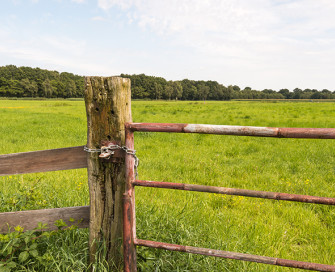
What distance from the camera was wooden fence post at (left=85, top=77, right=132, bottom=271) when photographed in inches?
84.6

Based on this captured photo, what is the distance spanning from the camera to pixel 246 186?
580cm

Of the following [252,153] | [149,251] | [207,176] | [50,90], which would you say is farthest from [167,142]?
[50,90]

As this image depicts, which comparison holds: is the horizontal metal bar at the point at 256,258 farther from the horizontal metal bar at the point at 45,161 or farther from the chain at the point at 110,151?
the horizontal metal bar at the point at 45,161

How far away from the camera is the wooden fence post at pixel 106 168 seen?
215 centimetres

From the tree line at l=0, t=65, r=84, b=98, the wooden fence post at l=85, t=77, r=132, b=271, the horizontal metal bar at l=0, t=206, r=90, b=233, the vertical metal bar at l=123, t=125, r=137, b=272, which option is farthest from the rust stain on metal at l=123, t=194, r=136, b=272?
the tree line at l=0, t=65, r=84, b=98

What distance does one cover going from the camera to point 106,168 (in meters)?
2.26

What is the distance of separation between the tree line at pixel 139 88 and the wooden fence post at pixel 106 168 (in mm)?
116839

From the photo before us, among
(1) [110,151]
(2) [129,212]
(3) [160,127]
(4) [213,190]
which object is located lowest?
(2) [129,212]

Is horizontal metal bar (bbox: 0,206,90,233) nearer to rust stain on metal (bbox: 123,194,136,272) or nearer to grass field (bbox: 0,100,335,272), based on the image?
grass field (bbox: 0,100,335,272)

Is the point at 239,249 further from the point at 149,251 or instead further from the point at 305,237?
the point at 305,237

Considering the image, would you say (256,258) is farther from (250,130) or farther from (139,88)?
(139,88)

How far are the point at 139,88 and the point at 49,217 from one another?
13060 centimetres

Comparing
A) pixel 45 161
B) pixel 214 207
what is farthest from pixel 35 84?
pixel 45 161

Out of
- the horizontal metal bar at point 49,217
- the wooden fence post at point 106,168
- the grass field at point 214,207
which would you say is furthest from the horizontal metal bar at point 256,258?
the horizontal metal bar at point 49,217
